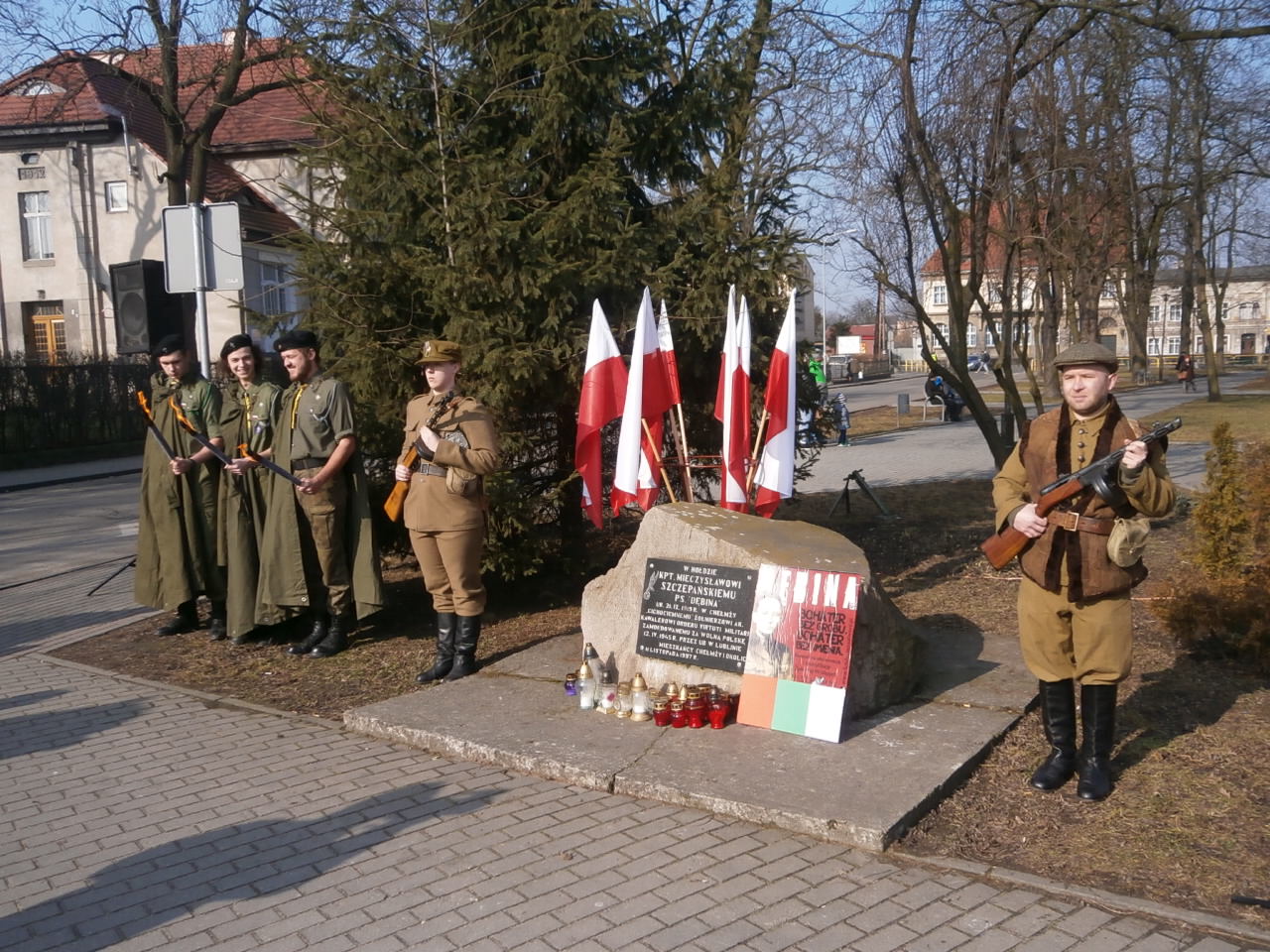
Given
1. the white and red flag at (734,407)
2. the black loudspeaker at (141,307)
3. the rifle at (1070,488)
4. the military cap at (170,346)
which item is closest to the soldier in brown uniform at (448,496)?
the white and red flag at (734,407)

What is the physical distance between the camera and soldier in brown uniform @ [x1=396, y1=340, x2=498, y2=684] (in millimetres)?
6109

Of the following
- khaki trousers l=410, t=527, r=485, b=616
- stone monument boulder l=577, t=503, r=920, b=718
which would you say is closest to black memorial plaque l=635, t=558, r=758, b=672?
stone monument boulder l=577, t=503, r=920, b=718

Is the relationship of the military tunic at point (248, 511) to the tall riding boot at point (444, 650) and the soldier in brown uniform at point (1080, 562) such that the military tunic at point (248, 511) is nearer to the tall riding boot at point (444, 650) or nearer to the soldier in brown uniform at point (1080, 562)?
the tall riding boot at point (444, 650)

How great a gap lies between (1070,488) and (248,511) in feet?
17.2

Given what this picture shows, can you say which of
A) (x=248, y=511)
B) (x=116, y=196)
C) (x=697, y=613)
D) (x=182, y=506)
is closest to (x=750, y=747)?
(x=697, y=613)

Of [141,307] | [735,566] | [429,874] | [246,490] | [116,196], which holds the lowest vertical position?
[429,874]

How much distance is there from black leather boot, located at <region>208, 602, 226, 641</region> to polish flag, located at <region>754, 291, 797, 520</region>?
3954mm

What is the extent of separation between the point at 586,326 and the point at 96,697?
3828 millimetres

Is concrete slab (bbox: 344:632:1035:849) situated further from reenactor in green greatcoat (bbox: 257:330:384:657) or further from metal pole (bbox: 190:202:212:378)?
metal pole (bbox: 190:202:212:378)

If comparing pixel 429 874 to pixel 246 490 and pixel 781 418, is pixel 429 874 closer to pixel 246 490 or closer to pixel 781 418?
pixel 781 418

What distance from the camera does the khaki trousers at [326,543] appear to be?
691 centimetres

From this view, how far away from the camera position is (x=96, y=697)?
21.6 ft

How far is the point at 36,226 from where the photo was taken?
36.2 metres

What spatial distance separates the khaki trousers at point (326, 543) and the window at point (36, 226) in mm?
34167
